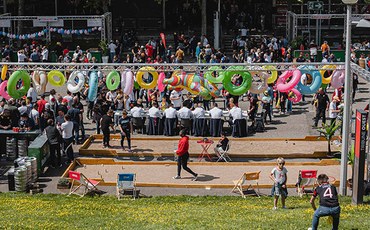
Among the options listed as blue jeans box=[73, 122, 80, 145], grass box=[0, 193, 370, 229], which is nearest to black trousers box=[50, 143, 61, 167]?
blue jeans box=[73, 122, 80, 145]

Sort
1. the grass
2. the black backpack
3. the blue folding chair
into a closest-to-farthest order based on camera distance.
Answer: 1. the grass
2. the blue folding chair
3. the black backpack

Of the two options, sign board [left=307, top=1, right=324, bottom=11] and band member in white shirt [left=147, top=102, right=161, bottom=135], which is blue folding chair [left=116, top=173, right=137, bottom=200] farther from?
sign board [left=307, top=1, right=324, bottom=11]

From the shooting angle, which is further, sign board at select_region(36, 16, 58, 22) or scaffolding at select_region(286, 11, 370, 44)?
sign board at select_region(36, 16, 58, 22)

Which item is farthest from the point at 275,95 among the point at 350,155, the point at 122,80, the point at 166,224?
the point at 166,224

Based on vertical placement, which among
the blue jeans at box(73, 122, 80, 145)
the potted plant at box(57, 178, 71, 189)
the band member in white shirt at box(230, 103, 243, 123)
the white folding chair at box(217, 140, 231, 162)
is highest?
the band member in white shirt at box(230, 103, 243, 123)

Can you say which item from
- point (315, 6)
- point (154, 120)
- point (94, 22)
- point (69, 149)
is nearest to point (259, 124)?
point (154, 120)

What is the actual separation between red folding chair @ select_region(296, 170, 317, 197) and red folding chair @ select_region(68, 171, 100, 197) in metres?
5.75

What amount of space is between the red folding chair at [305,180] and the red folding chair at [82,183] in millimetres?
5748

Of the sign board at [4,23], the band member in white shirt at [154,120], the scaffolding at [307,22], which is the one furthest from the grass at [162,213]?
the sign board at [4,23]

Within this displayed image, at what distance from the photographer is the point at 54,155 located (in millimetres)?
24516

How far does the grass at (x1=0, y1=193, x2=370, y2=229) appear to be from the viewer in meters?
17.4

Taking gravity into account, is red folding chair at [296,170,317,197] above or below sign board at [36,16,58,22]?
below

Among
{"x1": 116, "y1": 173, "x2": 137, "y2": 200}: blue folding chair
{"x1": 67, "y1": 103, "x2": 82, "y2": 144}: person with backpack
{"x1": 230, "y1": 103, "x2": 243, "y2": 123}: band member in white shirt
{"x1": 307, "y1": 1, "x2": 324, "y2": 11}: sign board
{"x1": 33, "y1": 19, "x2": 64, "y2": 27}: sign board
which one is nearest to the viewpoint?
{"x1": 116, "y1": 173, "x2": 137, "y2": 200}: blue folding chair

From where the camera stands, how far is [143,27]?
53281mm
